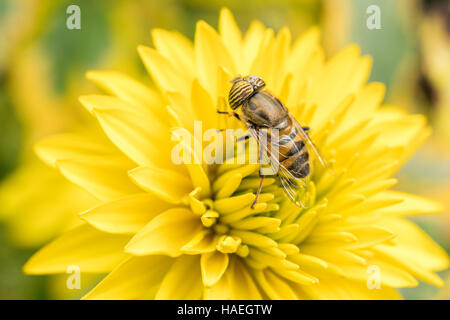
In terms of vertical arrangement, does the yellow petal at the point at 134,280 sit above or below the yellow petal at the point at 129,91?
below

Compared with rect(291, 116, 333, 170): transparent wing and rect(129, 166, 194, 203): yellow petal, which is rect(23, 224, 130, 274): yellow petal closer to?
rect(129, 166, 194, 203): yellow petal

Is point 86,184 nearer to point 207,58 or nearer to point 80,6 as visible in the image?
point 207,58

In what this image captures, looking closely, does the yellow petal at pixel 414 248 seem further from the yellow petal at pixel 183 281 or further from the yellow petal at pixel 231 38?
the yellow petal at pixel 231 38

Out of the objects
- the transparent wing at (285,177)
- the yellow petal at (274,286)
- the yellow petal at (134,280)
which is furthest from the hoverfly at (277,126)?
the yellow petal at (134,280)

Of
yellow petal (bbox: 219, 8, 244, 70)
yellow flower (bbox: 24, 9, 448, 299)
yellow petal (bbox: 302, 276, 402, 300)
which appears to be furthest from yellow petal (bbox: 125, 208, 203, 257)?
yellow petal (bbox: 219, 8, 244, 70)

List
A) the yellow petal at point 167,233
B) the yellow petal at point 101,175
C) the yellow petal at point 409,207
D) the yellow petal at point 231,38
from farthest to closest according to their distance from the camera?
the yellow petal at point 231,38, the yellow petal at point 409,207, the yellow petal at point 101,175, the yellow petal at point 167,233

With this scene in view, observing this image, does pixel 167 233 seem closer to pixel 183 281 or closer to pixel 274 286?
pixel 183 281
